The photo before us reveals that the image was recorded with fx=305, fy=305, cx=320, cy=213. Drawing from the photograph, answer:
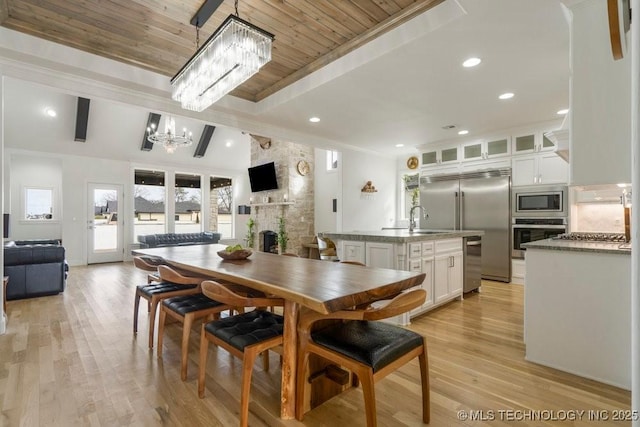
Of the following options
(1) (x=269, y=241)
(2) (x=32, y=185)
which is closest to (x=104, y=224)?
(2) (x=32, y=185)

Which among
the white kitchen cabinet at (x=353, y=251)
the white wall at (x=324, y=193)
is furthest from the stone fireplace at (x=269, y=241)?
the white kitchen cabinet at (x=353, y=251)

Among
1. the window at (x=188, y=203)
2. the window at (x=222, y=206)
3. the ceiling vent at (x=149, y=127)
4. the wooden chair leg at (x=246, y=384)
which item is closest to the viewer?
the wooden chair leg at (x=246, y=384)

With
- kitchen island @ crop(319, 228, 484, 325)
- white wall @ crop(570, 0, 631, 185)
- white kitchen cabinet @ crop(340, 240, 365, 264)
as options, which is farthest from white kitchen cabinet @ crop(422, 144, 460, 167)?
white wall @ crop(570, 0, 631, 185)

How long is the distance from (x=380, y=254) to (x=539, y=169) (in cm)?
328

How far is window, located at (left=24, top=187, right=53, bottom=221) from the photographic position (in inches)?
293

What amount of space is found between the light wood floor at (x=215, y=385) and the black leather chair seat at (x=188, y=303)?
0.43m

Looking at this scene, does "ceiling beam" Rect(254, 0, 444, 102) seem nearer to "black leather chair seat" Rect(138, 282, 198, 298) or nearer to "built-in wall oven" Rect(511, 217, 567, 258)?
"black leather chair seat" Rect(138, 282, 198, 298)

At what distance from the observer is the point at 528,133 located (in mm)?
4805

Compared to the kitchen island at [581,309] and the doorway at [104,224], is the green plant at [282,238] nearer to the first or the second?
the doorway at [104,224]

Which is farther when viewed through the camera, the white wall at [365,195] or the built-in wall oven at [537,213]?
the white wall at [365,195]

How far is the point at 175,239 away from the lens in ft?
26.1

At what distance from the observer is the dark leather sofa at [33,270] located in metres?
4.08

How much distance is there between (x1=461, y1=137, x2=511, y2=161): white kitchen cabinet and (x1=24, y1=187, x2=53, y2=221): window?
978 centimetres

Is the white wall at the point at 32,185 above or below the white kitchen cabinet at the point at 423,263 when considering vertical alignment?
above
